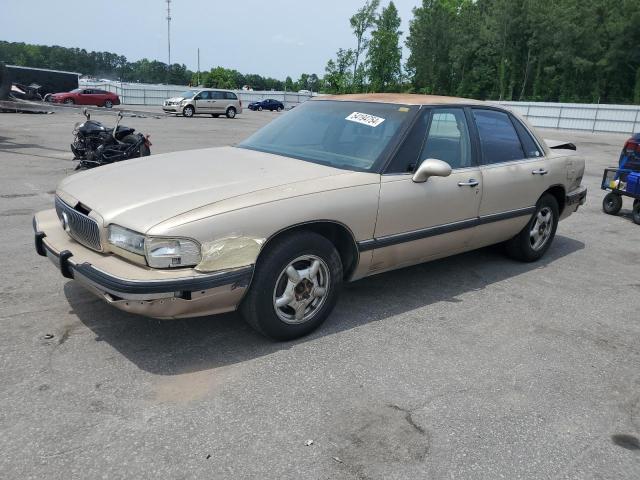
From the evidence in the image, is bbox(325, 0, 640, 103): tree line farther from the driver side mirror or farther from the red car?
the driver side mirror

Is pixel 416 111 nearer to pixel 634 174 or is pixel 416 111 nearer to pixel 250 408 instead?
pixel 250 408

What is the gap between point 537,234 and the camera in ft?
18.4

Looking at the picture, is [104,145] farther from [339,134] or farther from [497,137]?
[497,137]

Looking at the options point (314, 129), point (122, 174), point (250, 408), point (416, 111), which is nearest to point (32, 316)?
point (122, 174)

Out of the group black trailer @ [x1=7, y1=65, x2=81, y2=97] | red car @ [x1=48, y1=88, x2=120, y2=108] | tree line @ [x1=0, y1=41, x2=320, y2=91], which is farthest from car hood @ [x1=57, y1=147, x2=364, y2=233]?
tree line @ [x1=0, y1=41, x2=320, y2=91]

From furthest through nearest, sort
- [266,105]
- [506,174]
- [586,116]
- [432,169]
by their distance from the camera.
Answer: [266,105] → [586,116] → [506,174] → [432,169]

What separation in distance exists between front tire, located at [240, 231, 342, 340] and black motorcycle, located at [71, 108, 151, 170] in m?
8.04

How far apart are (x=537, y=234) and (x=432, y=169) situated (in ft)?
7.46

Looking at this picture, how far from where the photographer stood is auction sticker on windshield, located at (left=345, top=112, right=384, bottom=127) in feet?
13.9

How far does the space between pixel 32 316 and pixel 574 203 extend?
5.27 metres

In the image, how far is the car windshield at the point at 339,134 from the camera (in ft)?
13.3

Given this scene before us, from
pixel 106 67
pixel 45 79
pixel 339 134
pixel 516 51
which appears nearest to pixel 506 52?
pixel 516 51

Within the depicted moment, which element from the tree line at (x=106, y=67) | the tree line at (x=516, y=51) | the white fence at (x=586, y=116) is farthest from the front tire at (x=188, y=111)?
the tree line at (x=106, y=67)

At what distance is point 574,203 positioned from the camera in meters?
5.96
